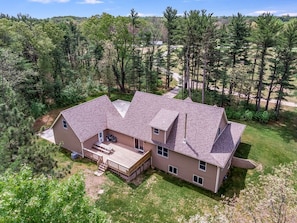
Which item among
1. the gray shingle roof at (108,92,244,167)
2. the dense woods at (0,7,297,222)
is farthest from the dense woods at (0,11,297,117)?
the gray shingle roof at (108,92,244,167)

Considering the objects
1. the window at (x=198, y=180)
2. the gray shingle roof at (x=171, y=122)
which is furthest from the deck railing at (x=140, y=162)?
the window at (x=198, y=180)

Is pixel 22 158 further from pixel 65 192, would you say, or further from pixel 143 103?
pixel 143 103

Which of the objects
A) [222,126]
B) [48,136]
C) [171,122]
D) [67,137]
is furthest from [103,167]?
[222,126]

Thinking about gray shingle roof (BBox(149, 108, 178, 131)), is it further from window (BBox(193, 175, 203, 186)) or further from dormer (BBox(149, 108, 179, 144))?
window (BBox(193, 175, 203, 186))

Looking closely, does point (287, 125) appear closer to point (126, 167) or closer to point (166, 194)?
point (166, 194)

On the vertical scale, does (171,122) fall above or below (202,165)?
above

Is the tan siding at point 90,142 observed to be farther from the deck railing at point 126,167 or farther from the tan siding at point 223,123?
the tan siding at point 223,123
